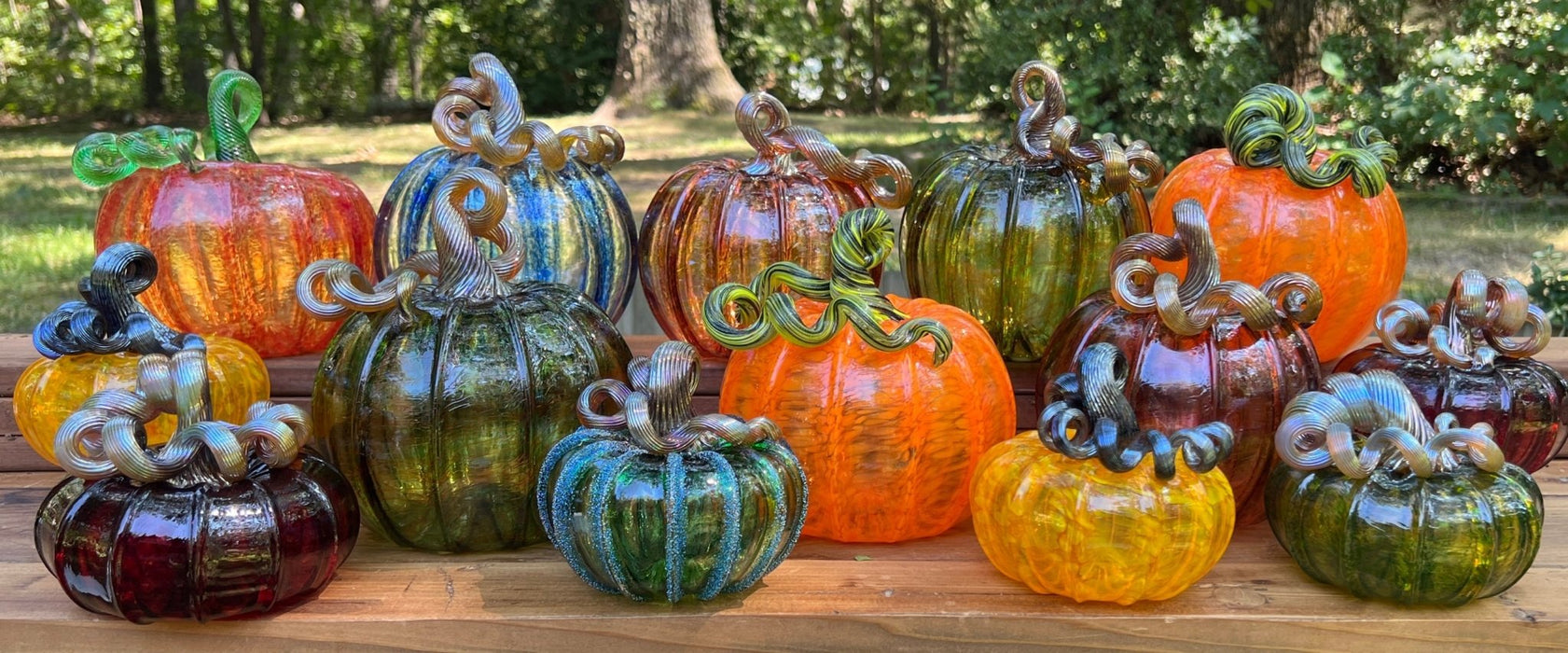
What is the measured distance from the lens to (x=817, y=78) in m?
8.86

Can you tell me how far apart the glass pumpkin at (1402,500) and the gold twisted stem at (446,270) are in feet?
2.63

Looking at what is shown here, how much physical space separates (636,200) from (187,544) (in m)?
3.45

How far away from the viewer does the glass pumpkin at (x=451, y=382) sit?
1.27 meters

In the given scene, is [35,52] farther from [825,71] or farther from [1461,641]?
[1461,641]

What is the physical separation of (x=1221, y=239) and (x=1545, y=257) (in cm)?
253

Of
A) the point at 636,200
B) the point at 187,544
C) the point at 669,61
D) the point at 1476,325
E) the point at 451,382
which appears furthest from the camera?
the point at 669,61

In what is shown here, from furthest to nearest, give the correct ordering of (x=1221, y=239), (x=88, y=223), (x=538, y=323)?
1. (x=88, y=223)
2. (x=1221, y=239)
3. (x=538, y=323)

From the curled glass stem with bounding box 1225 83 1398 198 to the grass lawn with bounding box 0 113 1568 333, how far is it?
2.85ft

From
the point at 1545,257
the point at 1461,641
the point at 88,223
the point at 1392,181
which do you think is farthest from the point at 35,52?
the point at 1461,641

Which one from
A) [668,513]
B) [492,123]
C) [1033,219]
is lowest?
[668,513]

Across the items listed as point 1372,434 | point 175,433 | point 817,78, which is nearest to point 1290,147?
point 1372,434

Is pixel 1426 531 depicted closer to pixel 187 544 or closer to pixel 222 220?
pixel 187 544

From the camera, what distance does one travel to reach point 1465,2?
507cm

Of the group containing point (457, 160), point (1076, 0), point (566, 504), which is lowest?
point (566, 504)
